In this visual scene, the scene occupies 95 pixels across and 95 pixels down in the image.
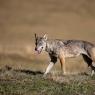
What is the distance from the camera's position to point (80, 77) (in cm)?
1980

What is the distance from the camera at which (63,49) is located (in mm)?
21453

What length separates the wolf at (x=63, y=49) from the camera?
21031 millimetres

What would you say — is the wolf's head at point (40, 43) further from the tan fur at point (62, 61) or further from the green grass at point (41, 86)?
the green grass at point (41, 86)

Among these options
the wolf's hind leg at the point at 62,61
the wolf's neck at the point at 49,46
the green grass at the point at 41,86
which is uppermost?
the wolf's neck at the point at 49,46

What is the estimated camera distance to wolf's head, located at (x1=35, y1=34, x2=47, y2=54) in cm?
2080

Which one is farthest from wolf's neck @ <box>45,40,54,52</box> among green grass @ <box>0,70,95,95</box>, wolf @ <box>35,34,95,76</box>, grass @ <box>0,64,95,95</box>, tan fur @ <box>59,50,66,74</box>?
green grass @ <box>0,70,95,95</box>

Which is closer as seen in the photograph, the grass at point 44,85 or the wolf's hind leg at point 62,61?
the grass at point 44,85

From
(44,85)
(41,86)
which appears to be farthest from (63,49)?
(41,86)

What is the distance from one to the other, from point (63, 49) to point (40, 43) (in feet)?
4.04

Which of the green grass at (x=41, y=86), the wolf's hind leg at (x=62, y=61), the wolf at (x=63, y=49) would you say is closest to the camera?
the green grass at (x=41, y=86)

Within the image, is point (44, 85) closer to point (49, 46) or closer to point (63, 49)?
point (49, 46)

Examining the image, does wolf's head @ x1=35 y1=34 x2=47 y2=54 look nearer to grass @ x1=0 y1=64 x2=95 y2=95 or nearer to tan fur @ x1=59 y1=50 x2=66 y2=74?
tan fur @ x1=59 y1=50 x2=66 y2=74

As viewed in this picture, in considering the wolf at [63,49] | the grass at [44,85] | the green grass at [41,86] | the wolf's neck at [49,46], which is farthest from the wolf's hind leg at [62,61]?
the green grass at [41,86]

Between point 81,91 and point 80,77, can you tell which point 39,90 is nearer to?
point 81,91
